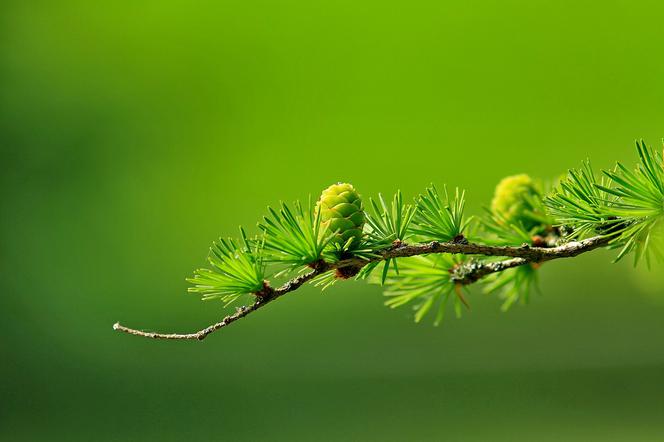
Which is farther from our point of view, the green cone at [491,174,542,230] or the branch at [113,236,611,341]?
the green cone at [491,174,542,230]

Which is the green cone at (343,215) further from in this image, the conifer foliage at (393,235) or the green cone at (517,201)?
the green cone at (517,201)

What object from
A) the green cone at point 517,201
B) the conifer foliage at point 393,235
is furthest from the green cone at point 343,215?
the green cone at point 517,201

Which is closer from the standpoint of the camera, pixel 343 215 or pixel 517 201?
pixel 343 215

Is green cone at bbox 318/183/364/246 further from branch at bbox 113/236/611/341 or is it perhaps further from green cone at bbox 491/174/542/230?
green cone at bbox 491/174/542/230

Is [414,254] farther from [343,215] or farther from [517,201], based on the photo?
[517,201]

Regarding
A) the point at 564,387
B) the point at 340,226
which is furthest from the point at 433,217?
the point at 564,387

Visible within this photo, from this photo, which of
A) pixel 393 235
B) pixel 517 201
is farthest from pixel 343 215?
pixel 517 201

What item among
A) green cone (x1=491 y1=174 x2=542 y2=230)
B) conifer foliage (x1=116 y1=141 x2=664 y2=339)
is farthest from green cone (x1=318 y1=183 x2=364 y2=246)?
green cone (x1=491 y1=174 x2=542 y2=230)
